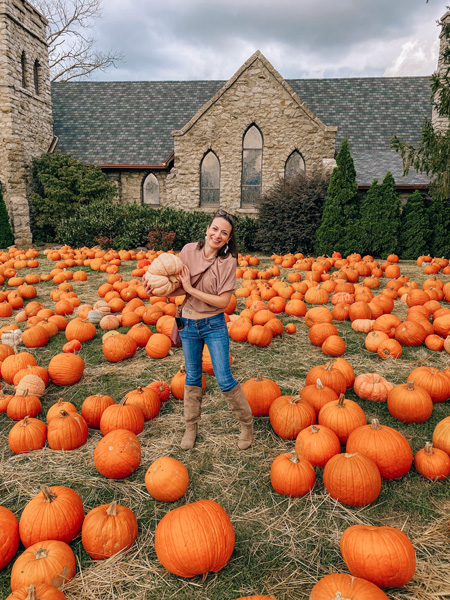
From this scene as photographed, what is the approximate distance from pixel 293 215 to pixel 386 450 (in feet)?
35.7

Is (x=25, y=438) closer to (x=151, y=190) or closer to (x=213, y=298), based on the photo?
(x=213, y=298)

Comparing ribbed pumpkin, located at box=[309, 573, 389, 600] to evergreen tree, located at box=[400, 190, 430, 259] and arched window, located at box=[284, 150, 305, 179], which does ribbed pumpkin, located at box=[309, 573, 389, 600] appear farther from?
arched window, located at box=[284, 150, 305, 179]

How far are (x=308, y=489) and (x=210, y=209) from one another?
14.9 meters

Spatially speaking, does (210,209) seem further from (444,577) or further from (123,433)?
(444,577)

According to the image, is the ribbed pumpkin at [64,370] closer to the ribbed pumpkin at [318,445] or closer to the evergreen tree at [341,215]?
the ribbed pumpkin at [318,445]

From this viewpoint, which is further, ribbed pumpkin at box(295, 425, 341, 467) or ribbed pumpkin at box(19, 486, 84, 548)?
ribbed pumpkin at box(295, 425, 341, 467)

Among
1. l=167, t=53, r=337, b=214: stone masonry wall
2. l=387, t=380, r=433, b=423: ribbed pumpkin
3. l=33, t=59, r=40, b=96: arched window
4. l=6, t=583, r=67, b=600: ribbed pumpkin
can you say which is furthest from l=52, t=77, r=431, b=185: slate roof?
l=6, t=583, r=67, b=600: ribbed pumpkin

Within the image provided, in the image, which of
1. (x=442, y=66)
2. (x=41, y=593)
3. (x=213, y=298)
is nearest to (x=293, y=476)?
(x=213, y=298)

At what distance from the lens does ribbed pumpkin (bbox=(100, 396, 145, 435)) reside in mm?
3203

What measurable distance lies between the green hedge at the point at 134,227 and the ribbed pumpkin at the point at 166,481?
36.2 feet

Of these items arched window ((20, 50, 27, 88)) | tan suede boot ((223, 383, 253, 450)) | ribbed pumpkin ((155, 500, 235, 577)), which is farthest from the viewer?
arched window ((20, 50, 27, 88))

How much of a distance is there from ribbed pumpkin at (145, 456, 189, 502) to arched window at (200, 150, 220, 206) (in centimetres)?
1526

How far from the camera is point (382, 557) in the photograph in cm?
193

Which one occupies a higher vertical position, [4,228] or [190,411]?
[4,228]
